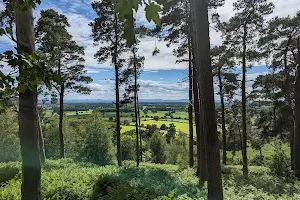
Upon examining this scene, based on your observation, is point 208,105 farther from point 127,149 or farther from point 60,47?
point 127,149

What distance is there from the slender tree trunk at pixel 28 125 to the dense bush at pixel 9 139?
2577 cm

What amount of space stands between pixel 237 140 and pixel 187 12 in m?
34.1

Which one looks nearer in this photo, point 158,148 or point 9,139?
Result: point 9,139

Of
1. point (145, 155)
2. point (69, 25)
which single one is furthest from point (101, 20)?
point (145, 155)

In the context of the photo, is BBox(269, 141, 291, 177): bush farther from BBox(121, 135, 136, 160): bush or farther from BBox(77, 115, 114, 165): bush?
BBox(121, 135, 136, 160): bush

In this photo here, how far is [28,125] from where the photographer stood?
12.7ft

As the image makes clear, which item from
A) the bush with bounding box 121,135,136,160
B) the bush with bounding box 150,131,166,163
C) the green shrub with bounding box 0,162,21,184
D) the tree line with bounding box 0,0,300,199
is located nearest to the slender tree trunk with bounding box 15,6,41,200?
the tree line with bounding box 0,0,300,199

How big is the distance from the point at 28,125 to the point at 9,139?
2846 cm

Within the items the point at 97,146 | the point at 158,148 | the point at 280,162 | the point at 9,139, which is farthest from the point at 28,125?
the point at 158,148

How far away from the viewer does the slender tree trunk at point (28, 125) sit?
12.7 feet

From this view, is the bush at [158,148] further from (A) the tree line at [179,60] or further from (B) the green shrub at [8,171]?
Result: (B) the green shrub at [8,171]

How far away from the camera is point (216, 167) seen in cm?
420

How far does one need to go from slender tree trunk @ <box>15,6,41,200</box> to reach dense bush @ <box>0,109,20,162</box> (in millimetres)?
25765

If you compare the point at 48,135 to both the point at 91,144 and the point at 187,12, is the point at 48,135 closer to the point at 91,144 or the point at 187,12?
the point at 91,144
